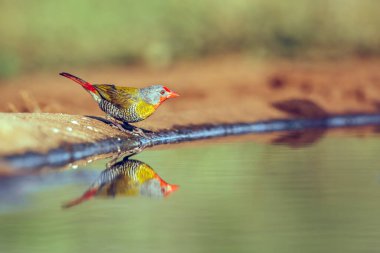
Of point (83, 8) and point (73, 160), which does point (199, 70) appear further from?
point (73, 160)

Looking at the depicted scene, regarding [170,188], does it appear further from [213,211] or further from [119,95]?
[119,95]

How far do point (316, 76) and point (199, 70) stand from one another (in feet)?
12.6

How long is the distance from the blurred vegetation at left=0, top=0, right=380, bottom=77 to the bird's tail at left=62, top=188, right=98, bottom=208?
15.4 m

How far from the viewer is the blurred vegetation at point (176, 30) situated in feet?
81.4

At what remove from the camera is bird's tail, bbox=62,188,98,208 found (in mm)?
8641

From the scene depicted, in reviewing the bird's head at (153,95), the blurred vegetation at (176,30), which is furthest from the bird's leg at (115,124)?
the blurred vegetation at (176,30)

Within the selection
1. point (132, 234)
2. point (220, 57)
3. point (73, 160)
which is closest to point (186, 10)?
point (220, 57)

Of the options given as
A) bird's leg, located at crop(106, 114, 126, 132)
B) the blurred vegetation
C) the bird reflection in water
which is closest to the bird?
bird's leg, located at crop(106, 114, 126, 132)

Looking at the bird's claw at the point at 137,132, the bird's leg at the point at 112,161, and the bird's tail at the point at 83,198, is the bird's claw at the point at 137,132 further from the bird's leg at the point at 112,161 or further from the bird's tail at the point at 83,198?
the bird's tail at the point at 83,198

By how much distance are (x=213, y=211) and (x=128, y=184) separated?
1418 millimetres

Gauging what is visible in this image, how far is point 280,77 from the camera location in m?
21.1

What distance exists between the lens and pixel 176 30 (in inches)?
1013

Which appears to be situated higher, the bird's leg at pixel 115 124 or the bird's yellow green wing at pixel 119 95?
the bird's yellow green wing at pixel 119 95

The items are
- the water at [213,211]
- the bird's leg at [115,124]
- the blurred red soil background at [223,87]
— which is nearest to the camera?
the water at [213,211]
